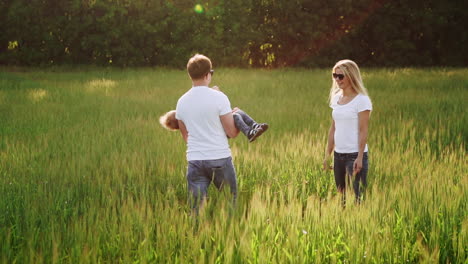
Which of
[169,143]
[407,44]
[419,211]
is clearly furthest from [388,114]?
[407,44]

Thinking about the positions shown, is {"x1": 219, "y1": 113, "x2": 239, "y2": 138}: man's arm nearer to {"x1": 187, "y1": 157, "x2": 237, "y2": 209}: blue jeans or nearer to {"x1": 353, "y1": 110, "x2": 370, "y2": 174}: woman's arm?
{"x1": 187, "y1": 157, "x2": 237, "y2": 209}: blue jeans

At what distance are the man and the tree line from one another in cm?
1821

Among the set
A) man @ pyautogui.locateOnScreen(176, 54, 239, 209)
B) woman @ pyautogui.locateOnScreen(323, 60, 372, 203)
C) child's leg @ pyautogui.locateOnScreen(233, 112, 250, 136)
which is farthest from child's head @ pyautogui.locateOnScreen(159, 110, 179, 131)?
woman @ pyautogui.locateOnScreen(323, 60, 372, 203)

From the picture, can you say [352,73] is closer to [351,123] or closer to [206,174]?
[351,123]

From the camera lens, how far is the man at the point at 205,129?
370 cm

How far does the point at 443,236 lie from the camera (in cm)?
322

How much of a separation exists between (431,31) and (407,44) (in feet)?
4.56

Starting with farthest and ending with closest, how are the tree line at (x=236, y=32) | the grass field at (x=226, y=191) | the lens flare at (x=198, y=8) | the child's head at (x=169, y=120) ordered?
the lens flare at (x=198, y=8) → the tree line at (x=236, y=32) → the child's head at (x=169, y=120) → the grass field at (x=226, y=191)

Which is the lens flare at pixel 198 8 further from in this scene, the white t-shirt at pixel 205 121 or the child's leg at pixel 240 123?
the child's leg at pixel 240 123

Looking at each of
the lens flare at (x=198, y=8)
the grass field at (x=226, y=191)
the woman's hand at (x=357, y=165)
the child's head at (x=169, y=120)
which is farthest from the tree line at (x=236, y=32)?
the woman's hand at (x=357, y=165)

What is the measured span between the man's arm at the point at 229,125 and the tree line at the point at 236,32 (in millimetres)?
18336

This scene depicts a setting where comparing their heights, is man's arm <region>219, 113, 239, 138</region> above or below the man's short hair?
below

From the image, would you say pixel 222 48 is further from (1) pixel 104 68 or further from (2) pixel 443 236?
(2) pixel 443 236

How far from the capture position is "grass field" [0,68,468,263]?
9.95ft
